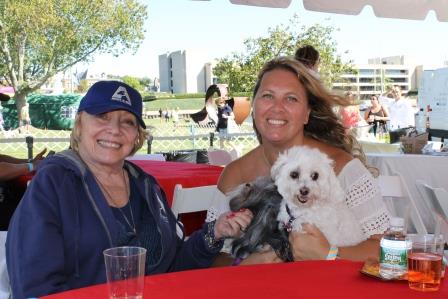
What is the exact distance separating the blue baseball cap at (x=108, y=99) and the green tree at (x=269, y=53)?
659 inches

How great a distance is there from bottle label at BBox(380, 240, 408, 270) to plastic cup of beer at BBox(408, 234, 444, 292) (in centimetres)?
2

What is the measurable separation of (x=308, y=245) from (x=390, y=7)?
4176 millimetres

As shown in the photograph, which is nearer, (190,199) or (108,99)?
(108,99)

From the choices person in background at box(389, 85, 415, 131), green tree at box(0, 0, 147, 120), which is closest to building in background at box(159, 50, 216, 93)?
green tree at box(0, 0, 147, 120)

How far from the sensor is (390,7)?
18.3 ft

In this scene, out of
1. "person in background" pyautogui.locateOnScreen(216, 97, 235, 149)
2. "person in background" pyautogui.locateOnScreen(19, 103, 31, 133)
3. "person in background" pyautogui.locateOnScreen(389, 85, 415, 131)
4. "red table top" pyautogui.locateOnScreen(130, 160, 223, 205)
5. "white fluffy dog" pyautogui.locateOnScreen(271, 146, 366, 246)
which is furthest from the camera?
"person in background" pyautogui.locateOnScreen(19, 103, 31, 133)

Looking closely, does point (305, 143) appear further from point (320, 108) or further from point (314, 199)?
point (314, 199)

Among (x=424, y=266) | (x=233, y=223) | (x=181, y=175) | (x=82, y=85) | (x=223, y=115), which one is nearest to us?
(x=424, y=266)

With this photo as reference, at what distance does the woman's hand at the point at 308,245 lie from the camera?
2.15 m

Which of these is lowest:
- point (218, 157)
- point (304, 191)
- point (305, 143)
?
point (218, 157)

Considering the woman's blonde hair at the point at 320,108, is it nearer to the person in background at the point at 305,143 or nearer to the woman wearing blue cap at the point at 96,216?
the person in background at the point at 305,143

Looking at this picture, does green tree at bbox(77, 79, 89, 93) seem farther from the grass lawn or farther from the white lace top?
the white lace top

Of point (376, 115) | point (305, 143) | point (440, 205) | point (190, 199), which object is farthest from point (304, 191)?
point (376, 115)

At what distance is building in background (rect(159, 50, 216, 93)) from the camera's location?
276 ft
